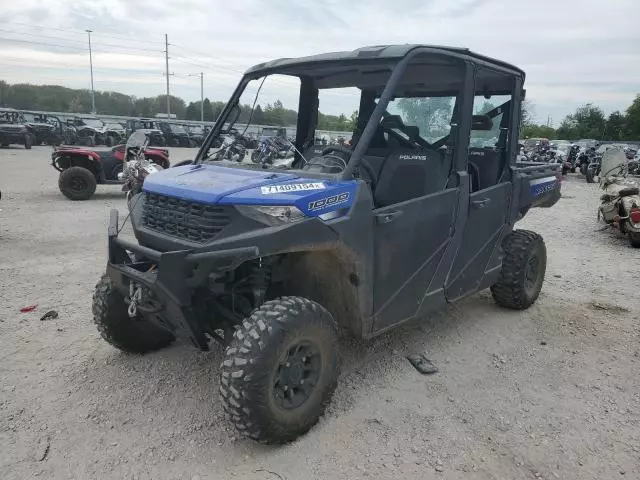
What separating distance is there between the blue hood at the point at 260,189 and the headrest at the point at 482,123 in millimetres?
1798

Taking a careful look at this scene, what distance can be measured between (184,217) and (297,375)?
45.3 inches

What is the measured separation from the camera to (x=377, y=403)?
3.63 m

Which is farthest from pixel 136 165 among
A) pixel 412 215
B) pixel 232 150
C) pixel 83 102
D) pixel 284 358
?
pixel 83 102

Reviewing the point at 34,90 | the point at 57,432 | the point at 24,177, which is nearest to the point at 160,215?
the point at 57,432

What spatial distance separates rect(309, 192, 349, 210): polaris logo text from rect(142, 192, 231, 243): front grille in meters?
0.49

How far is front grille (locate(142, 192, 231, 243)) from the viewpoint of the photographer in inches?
122

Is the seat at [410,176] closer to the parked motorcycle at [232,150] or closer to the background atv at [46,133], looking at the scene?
the parked motorcycle at [232,150]

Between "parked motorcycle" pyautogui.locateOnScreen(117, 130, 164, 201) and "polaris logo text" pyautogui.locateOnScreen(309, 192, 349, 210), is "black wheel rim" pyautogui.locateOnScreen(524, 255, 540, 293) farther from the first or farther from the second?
"parked motorcycle" pyautogui.locateOnScreen(117, 130, 164, 201)

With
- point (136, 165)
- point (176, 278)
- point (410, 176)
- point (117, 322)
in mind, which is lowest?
point (117, 322)

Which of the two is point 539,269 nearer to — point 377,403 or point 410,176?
point 410,176

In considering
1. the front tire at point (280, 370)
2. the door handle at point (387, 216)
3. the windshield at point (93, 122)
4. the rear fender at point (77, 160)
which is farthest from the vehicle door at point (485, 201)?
the windshield at point (93, 122)

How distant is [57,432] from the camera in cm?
325

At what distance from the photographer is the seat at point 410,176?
4.22m

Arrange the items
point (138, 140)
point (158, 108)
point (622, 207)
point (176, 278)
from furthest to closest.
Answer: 1. point (158, 108)
2. point (138, 140)
3. point (622, 207)
4. point (176, 278)
